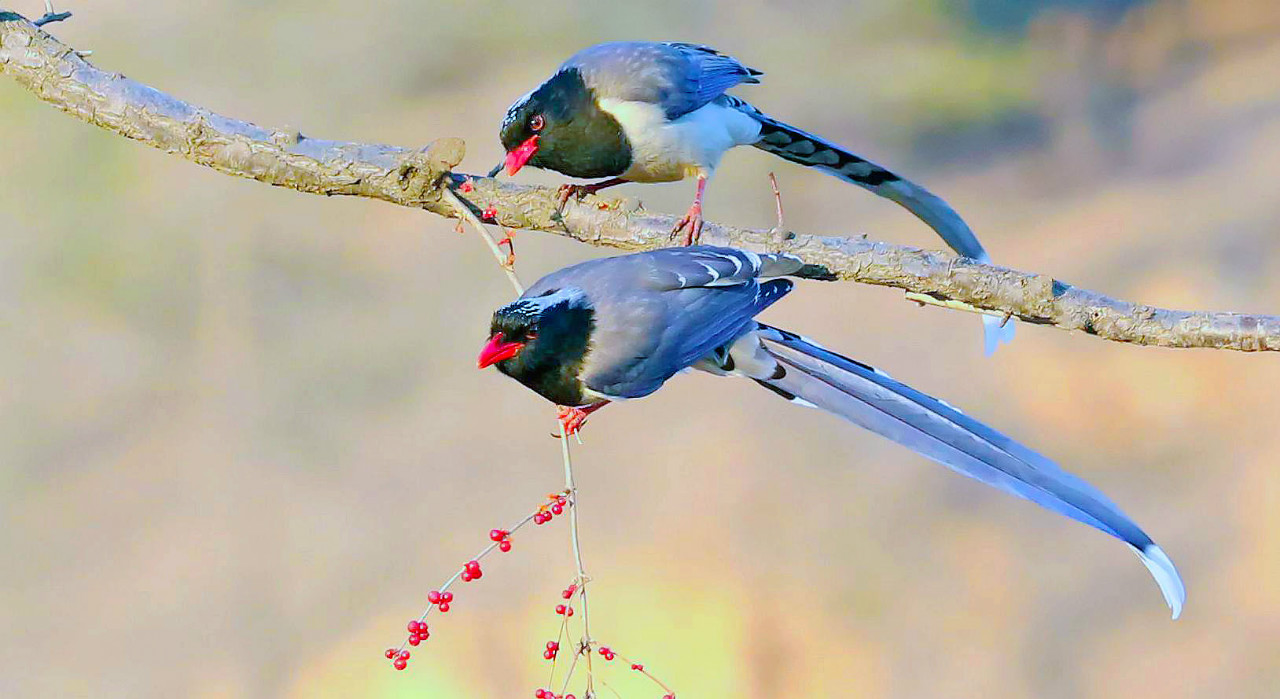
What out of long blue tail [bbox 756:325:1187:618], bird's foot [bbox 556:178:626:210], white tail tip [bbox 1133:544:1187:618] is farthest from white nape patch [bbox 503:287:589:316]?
white tail tip [bbox 1133:544:1187:618]

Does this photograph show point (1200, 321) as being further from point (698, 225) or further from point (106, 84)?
point (106, 84)

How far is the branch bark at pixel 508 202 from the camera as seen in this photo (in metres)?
1.13

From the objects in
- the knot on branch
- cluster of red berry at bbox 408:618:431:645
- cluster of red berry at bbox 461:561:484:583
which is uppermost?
the knot on branch

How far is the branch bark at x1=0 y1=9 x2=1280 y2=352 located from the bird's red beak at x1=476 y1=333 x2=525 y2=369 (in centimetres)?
15

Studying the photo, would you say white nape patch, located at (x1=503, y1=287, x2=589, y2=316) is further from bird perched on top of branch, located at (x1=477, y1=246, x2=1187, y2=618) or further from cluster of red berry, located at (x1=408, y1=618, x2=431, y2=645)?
cluster of red berry, located at (x1=408, y1=618, x2=431, y2=645)

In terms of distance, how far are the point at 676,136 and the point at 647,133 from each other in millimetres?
36

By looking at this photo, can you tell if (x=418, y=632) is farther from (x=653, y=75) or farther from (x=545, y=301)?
(x=653, y=75)

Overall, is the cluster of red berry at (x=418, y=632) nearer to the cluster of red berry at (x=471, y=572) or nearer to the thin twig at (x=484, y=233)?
the cluster of red berry at (x=471, y=572)

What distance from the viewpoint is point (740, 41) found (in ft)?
10.1

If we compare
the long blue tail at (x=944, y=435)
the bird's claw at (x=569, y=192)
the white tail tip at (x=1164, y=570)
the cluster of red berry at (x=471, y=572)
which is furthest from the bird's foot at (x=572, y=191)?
the white tail tip at (x=1164, y=570)

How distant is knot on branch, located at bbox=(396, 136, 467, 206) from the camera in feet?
3.67

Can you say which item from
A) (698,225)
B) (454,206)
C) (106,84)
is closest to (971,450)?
(698,225)

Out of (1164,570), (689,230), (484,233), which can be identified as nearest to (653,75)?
(689,230)

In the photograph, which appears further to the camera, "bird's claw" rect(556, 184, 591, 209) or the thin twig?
"bird's claw" rect(556, 184, 591, 209)
